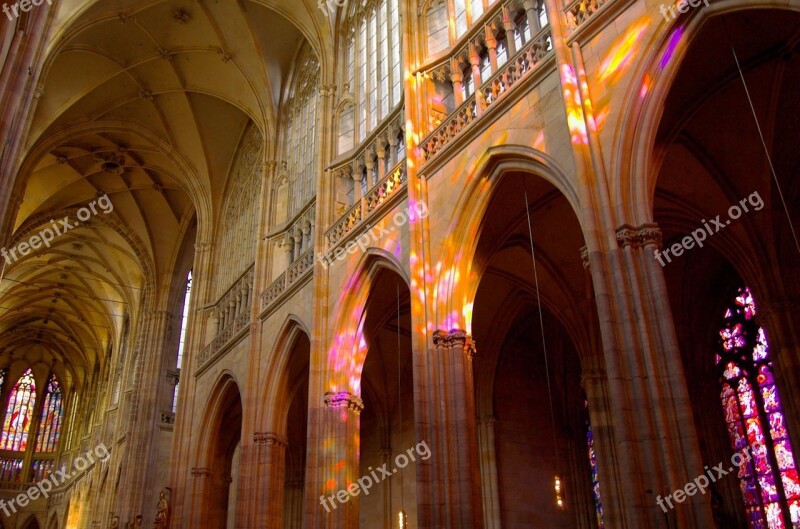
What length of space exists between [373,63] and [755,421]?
9961 millimetres

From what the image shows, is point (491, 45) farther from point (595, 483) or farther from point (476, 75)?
point (595, 483)

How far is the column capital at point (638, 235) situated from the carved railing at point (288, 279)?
824 cm

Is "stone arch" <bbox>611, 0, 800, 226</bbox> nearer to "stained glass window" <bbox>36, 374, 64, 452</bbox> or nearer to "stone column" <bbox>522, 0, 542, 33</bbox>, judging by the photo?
"stone column" <bbox>522, 0, 542, 33</bbox>

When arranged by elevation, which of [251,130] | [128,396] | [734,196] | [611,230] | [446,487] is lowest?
[446,487]

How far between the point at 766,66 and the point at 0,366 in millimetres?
42288

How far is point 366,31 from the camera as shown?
1578cm

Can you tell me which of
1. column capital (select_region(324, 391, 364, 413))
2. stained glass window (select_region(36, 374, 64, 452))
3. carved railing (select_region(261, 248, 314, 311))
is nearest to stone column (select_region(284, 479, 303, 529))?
carved railing (select_region(261, 248, 314, 311))

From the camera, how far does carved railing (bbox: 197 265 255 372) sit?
18.4 meters

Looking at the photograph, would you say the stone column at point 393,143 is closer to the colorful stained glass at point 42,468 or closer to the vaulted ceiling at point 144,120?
the vaulted ceiling at point 144,120

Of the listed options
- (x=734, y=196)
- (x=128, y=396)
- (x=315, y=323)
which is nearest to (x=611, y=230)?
(x=734, y=196)

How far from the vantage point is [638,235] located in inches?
291

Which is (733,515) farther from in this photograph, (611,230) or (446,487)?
(611,230)

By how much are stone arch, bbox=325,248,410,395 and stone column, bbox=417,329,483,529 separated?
3.19m

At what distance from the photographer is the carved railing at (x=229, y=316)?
60.4 feet
